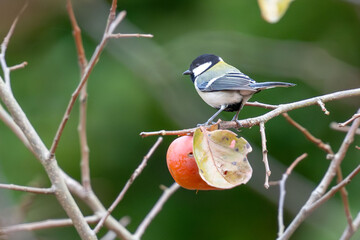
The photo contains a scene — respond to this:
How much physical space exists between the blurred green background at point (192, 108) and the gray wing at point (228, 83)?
1.18 metres

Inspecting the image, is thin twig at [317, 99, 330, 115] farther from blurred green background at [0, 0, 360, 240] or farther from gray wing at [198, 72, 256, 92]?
blurred green background at [0, 0, 360, 240]

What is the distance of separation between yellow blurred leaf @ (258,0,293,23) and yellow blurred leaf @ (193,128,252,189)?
1.06 ft

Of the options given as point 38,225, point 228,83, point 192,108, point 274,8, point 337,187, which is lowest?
point 192,108

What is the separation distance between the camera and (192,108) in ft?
11.9

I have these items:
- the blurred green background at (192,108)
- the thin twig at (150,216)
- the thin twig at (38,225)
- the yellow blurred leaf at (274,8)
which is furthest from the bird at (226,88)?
the blurred green background at (192,108)

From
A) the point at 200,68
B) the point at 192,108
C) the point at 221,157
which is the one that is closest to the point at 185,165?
the point at 221,157

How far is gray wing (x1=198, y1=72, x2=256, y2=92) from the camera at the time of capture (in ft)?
5.42

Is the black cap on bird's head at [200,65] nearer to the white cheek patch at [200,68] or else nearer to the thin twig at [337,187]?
the white cheek patch at [200,68]

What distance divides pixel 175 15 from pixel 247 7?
632mm

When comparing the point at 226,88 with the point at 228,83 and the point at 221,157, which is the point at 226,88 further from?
the point at 221,157

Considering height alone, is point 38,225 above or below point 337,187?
below

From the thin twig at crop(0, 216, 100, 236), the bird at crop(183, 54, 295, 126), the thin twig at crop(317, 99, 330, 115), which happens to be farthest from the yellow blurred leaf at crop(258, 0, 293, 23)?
the thin twig at crop(0, 216, 100, 236)

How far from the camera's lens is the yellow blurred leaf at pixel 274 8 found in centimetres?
88

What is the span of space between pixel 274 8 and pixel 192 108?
275 centimetres
